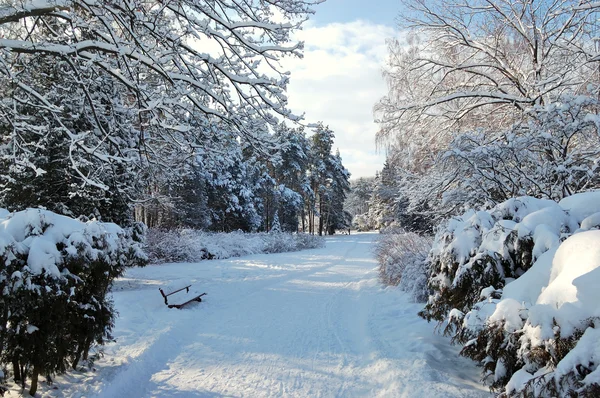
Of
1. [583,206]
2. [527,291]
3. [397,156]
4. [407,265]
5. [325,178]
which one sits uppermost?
[325,178]

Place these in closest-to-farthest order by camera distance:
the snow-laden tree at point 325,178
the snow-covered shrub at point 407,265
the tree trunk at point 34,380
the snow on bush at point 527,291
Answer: the snow on bush at point 527,291 → the tree trunk at point 34,380 → the snow-covered shrub at point 407,265 → the snow-laden tree at point 325,178

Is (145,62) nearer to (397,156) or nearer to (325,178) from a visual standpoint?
(397,156)

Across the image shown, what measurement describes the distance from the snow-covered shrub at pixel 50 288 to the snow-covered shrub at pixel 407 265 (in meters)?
5.67

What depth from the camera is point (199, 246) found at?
1717 centimetres

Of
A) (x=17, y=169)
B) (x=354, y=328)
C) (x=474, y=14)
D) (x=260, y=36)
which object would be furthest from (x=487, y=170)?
(x=17, y=169)

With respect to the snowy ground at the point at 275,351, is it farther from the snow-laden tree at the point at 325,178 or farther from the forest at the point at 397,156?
the snow-laden tree at the point at 325,178

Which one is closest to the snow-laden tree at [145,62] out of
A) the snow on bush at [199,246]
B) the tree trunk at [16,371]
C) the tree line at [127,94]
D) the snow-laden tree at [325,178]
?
the tree line at [127,94]

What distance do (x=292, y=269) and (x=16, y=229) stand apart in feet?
39.2

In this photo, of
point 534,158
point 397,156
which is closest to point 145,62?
point 534,158

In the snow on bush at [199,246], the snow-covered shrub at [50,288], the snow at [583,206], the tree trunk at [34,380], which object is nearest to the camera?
the snow-covered shrub at [50,288]

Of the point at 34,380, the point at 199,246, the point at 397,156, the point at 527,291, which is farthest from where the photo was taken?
→ the point at 199,246

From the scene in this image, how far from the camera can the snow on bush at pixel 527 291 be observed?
2340 millimetres

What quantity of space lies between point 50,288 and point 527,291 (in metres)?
4.09

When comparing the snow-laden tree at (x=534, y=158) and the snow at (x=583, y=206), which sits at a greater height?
the snow-laden tree at (x=534, y=158)
